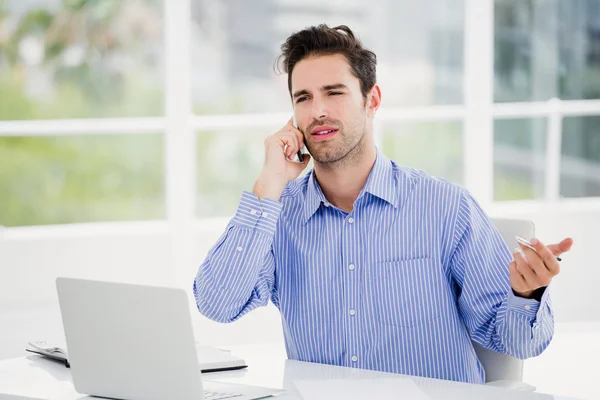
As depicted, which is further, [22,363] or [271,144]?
[271,144]

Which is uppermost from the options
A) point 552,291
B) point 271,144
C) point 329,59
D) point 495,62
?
point 495,62

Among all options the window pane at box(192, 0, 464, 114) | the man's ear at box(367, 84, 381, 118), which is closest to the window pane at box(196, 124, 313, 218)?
the window pane at box(192, 0, 464, 114)

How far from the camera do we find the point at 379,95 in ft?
7.52

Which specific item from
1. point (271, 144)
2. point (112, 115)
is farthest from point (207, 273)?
point (112, 115)

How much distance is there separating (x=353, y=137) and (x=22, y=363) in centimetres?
83

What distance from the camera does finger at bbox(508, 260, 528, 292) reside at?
Answer: 1.80 metres

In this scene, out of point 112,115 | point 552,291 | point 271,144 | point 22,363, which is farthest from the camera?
point 112,115

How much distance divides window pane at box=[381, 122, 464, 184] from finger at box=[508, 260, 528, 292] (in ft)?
11.1

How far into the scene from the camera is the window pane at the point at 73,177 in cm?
561

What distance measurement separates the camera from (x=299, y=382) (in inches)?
68.0

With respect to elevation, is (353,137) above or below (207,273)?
above

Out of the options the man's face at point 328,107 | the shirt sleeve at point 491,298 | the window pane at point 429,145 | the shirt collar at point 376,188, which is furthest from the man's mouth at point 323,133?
the window pane at point 429,145

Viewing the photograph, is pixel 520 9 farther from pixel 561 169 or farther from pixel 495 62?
→ pixel 561 169

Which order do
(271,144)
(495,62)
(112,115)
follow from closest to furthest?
(271,144) → (495,62) → (112,115)
